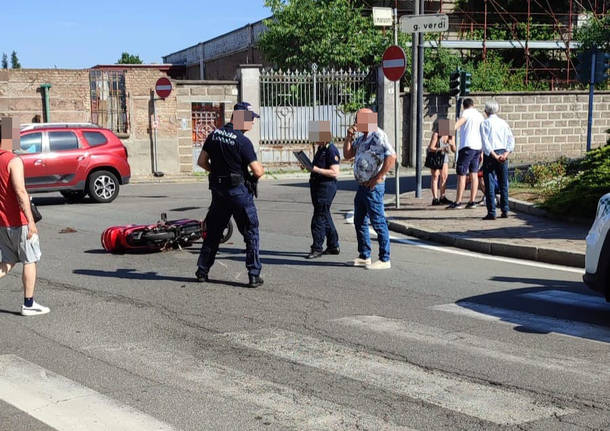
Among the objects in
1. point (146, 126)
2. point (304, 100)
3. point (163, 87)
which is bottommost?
point (146, 126)

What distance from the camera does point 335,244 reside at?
1083 cm

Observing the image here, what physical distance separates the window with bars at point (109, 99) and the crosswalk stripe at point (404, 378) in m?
19.9

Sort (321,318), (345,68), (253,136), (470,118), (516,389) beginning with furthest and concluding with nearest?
(345,68) → (253,136) → (470,118) → (321,318) → (516,389)

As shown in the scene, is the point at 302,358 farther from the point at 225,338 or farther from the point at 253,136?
the point at 253,136

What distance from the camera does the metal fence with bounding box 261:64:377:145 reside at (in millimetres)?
26094

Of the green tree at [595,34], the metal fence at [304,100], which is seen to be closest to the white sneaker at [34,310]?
the metal fence at [304,100]

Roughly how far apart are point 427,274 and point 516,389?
423 cm

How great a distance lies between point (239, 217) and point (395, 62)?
7.47m

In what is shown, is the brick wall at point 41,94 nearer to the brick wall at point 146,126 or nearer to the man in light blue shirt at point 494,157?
the brick wall at point 146,126

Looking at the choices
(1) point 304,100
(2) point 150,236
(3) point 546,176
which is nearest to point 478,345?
(2) point 150,236

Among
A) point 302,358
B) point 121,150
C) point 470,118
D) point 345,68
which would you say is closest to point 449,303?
point 302,358

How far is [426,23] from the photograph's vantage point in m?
14.9

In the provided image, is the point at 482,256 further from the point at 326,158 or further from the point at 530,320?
the point at 530,320

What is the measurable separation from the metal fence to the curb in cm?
1402
